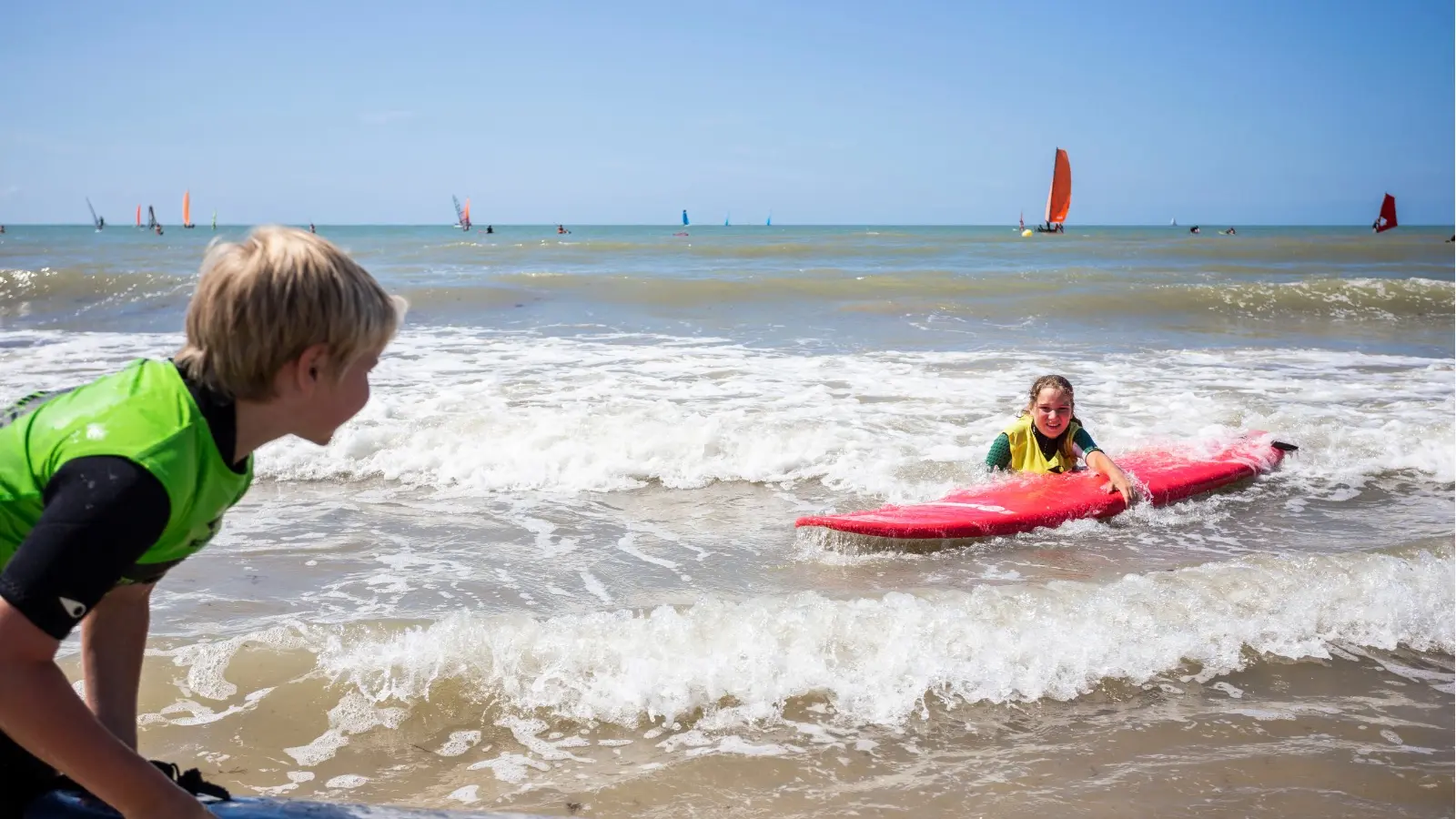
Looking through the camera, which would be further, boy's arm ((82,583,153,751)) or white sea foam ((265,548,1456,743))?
white sea foam ((265,548,1456,743))

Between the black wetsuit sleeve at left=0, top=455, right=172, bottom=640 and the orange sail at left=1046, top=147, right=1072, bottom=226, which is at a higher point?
the orange sail at left=1046, top=147, right=1072, bottom=226

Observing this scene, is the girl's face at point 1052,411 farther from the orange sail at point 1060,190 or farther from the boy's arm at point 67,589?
the orange sail at point 1060,190

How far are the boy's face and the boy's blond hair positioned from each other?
41 millimetres

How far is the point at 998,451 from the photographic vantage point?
6.10m

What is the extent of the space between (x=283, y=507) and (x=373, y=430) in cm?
135

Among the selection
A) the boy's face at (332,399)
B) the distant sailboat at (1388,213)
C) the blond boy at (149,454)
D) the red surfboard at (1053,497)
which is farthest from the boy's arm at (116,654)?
the distant sailboat at (1388,213)

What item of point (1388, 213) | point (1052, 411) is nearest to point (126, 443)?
point (1052, 411)

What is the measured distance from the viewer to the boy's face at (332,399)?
123 cm

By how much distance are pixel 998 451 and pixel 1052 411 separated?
0.43 m

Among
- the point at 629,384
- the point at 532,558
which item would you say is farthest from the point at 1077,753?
the point at 629,384

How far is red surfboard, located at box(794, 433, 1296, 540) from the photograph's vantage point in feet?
Answer: 16.4

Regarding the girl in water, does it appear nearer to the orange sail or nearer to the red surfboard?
the red surfboard

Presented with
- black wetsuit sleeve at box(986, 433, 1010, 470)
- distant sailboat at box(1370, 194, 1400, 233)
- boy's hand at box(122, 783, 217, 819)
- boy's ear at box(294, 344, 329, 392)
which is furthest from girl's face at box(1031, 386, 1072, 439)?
distant sailboat at box(1370, 194, 1400, 233)

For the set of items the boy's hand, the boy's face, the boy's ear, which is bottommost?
the boy's hand
